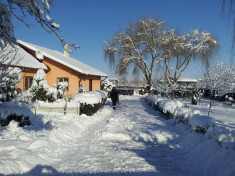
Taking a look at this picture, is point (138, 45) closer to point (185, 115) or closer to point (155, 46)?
point (155, 46)

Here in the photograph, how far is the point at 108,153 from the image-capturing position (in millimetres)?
5207

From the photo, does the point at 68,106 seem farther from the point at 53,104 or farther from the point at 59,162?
the point at 59,162

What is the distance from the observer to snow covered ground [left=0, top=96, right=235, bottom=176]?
3.91 m

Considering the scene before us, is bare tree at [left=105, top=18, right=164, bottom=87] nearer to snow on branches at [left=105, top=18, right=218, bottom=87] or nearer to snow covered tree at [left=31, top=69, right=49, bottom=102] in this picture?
snow on branches at [left=105, top=18, right=218, bottom=87]

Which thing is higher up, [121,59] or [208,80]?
[121,59]

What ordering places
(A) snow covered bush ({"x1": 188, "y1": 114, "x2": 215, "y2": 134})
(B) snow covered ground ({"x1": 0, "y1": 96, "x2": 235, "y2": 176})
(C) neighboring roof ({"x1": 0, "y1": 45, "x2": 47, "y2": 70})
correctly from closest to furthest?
(B) snow covered ground ({"x1": 0, "y1": 96, "x2": 235, "y2": 176}) < (A) snow covered bush ({"x1": 188, "y1": 114, "x2": 215, "y2": 134}) < (C) neighboring roof ({"x1": 0, "y1": 45, "x2": 47, "y2": 70})

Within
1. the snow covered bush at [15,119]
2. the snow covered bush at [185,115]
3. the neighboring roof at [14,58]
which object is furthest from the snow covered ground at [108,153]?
the neighboring roof at [14,58]

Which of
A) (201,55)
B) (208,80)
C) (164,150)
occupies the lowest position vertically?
(164,150)

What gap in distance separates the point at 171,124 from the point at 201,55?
18.6m

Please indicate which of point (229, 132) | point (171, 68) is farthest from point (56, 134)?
point (171, 68)

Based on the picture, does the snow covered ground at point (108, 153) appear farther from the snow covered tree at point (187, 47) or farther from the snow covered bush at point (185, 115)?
the snow covered tree at point (187, 47)

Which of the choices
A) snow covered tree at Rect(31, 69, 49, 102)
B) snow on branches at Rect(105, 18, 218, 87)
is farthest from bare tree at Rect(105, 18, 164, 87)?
snow covered tree at Rect(31, 69, 49, 102)

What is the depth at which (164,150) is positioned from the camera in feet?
18.6

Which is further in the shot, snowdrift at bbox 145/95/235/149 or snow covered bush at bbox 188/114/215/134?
snow covered bush at bbox 188/114/215/134
